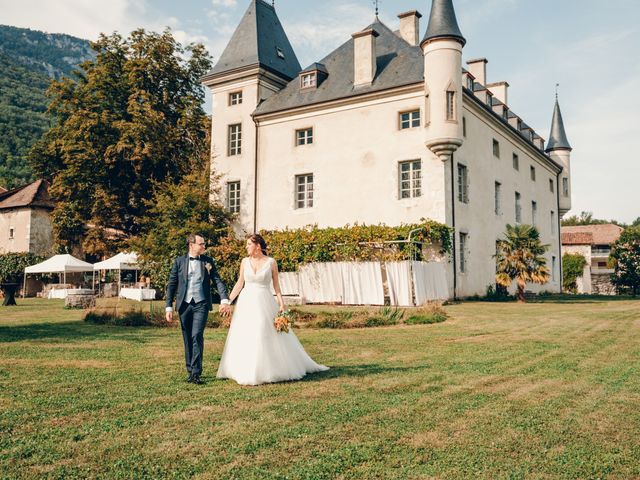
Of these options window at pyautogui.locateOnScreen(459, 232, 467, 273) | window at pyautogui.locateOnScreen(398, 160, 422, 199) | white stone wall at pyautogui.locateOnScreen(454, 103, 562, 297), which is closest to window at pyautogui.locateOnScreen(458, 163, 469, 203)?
white stone wall at pyautogui.locateOnScreen(454, 103, 562, 297)

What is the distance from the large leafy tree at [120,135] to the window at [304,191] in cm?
834

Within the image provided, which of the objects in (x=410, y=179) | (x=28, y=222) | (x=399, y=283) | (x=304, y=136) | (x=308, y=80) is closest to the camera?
(x=399, y=283)

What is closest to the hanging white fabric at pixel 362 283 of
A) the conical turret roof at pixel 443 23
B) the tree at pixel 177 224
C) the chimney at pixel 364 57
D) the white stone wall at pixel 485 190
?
the white stone wall at pixel 485 190

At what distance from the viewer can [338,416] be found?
502 centimetres

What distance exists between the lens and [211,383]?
22.2 ft

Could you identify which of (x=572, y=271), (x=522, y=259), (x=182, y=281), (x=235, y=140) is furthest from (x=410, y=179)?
(x=572, y=271)

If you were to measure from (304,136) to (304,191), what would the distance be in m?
3.01

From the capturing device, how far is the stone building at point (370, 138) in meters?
25.9

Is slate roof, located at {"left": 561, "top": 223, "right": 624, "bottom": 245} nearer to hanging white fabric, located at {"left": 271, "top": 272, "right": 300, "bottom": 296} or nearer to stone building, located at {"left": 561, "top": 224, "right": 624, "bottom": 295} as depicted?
stone building, located at {"left": 561, "top": 224, "right": 624, "bottom": 295}

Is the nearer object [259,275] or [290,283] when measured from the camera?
[259,275]

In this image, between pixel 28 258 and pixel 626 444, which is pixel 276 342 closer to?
pixel 626 444

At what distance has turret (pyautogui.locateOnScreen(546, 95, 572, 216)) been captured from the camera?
4525 centimetres

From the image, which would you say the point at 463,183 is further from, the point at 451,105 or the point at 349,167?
the point at 349,167

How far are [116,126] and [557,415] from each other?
103 ft
